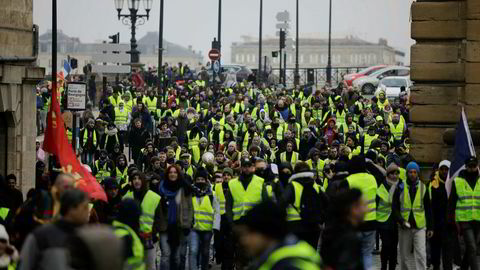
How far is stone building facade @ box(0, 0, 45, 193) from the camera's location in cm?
2569

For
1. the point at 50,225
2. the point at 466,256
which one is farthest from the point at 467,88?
the point at 50,225

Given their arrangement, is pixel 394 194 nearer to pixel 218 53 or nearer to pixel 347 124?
pixel 347 124

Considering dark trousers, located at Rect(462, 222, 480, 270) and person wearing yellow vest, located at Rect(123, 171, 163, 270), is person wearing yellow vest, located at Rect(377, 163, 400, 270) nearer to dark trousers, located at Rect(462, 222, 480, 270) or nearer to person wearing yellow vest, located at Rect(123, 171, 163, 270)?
dark trousers, located at Rect(462, 222, 480, 270)

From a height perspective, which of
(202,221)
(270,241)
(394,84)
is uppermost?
(270,241)

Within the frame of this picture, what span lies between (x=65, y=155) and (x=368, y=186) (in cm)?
355

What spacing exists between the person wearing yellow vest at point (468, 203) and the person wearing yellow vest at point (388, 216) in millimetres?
722

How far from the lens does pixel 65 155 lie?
789 inches

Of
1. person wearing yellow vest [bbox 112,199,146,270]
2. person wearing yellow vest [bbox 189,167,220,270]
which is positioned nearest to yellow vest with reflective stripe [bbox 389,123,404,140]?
person wearing yellow vest [bbox 189,167,220,270]

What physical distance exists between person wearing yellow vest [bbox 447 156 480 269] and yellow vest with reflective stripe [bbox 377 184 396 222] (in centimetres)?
75

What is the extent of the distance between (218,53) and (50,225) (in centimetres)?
4762

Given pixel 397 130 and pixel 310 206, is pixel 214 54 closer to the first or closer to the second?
pixel 397 130

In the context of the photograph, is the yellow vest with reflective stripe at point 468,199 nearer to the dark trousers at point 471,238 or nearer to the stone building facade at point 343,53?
the dark trousers at point 471,238

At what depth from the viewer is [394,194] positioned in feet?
68.8

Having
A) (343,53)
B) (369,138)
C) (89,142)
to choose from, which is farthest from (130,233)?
(343,53)
